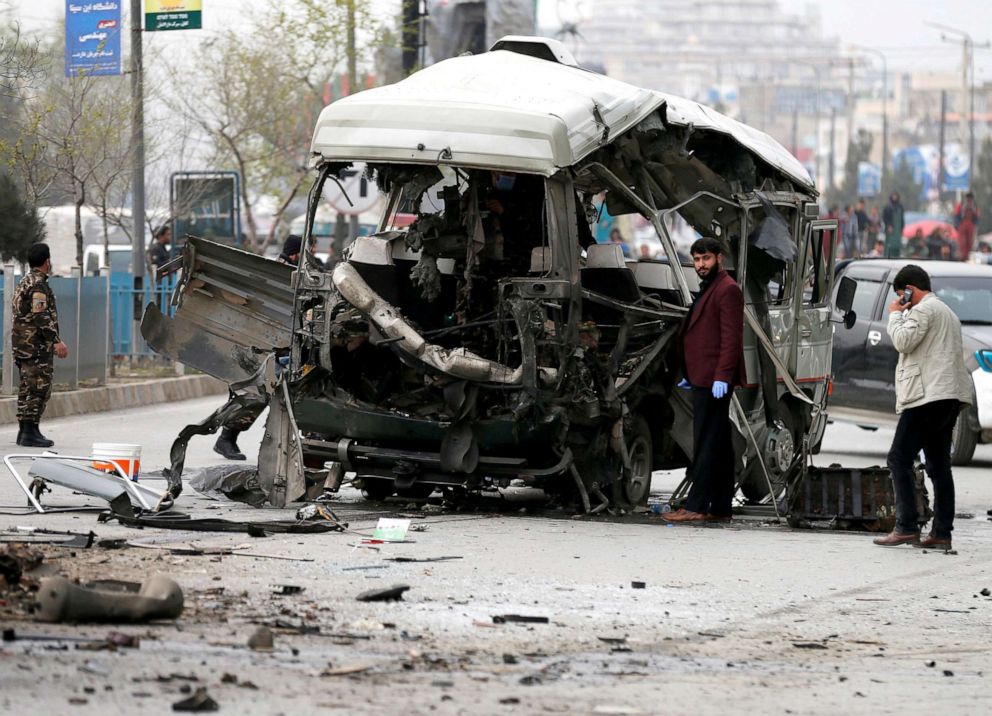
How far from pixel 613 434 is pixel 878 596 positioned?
115 inches

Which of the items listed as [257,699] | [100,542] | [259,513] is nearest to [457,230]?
[259,513]

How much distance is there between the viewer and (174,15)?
23.5 metres

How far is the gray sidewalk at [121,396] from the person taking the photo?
1895 centimetres

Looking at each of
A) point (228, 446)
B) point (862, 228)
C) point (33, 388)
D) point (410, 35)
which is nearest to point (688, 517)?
point (228, 446)

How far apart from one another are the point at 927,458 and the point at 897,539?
20.5 inches

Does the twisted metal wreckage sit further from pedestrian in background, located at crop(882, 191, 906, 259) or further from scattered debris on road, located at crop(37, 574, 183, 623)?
pedestrian in background, located at crop(882, 191, 906, 259)

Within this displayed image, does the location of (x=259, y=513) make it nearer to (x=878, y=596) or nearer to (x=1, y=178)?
(x=878, y=596)

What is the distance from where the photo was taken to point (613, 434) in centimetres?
1151

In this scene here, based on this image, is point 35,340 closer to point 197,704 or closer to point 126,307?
point 126,307

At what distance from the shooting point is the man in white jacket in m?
10.8

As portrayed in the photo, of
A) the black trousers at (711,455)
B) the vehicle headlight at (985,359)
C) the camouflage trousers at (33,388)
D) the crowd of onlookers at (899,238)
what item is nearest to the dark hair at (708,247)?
the black trousers at (711,455)

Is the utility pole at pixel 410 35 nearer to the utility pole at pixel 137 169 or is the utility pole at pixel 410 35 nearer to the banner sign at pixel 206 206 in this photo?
the banner sign at pixel 206 206

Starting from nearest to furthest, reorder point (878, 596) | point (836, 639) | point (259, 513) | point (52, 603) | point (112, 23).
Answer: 1. point (52, 603)
2. point (836, 639)
3. point (878, 596)
4. point (259, 513)
5. point (112, 23)

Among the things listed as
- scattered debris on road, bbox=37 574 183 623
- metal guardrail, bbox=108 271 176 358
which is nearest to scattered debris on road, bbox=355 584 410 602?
scattered debris on road, bbox=37 574 183 623
